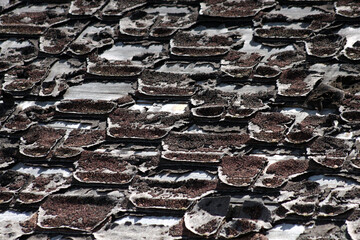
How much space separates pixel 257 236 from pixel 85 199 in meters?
1.27

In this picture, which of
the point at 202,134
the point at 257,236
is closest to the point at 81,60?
the point at 202,134

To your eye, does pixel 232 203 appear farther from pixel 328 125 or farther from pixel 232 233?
pixel 328 125

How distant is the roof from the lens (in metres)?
4.45

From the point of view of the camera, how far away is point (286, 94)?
543 cm

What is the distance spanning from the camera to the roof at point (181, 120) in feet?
14.6

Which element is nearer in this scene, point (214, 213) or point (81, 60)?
point (214, 213)

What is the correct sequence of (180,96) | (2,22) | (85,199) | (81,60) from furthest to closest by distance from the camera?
1. (2,22)
2. (81,60)
3. (180,96)
4. (85,199)

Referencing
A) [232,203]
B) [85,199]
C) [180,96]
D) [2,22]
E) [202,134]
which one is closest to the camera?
[232,203]

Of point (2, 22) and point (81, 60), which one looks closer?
point (81, 60)

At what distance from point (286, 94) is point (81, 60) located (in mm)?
2056

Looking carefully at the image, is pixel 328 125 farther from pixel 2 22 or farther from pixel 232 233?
pixel 2 22

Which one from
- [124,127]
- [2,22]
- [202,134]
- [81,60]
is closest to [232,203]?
[202,134]

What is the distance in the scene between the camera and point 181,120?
537 centimetres

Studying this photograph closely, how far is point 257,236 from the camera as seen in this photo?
4.12 metres
